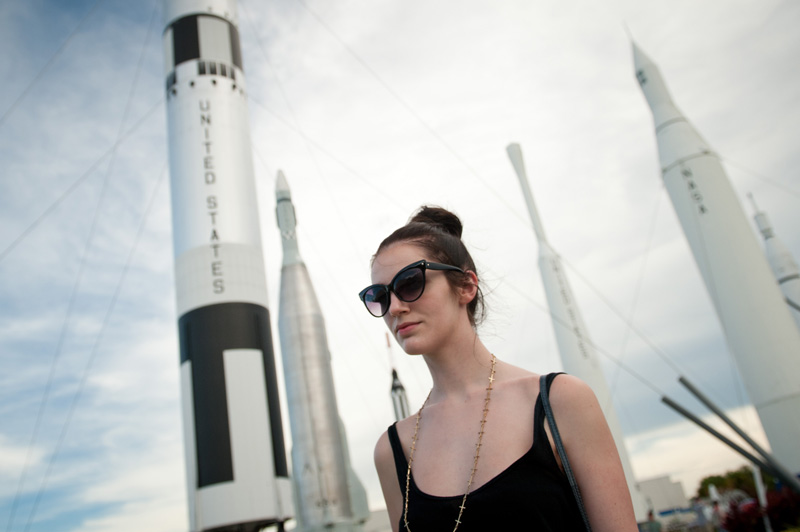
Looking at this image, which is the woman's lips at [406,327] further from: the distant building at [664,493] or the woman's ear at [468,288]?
the distant building at [664,493]

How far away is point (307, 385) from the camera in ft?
52.2

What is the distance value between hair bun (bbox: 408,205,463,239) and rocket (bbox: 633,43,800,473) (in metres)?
13.1

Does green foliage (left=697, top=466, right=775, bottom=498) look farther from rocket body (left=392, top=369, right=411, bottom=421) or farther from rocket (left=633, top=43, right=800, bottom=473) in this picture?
rocket body (left=392, top=369, right=411, bottom=421)

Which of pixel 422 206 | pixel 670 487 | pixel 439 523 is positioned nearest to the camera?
pixel 439 523

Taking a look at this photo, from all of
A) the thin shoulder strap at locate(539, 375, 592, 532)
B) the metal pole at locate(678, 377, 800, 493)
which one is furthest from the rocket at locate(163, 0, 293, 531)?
the thin shoulder strap at locate(539, 375, 592, 532)

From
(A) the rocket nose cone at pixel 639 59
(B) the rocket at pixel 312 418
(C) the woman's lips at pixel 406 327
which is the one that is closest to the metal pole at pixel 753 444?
(C) the woman's lips at pixel 406 327

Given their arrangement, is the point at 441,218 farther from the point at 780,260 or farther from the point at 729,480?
the point at 729,480

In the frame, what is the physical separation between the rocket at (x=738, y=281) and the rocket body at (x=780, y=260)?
10.4m

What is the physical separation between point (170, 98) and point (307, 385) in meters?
8.36

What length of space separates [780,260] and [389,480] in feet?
84.8

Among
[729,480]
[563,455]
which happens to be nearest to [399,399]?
[563,455]

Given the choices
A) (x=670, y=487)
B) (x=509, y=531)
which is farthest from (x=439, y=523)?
(x=670, y=487)

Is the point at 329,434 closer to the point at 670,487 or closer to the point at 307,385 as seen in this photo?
the point at 307,385

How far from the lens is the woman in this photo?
1.38m
